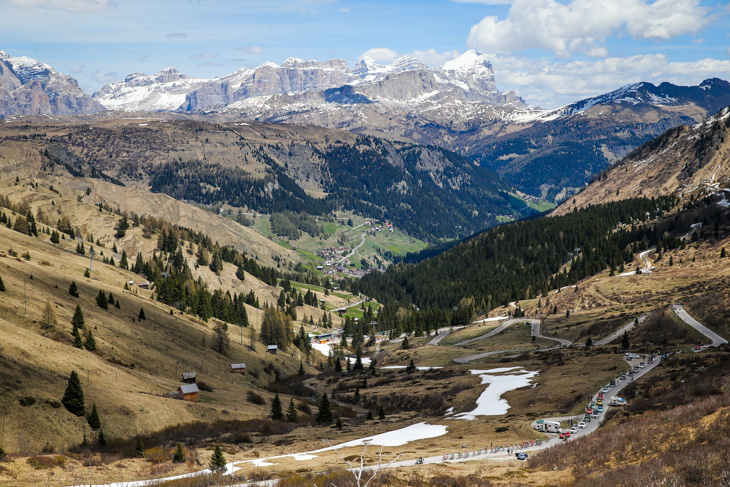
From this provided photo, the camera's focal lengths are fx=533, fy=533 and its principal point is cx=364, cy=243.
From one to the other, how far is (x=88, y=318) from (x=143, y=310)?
2385 centimetres

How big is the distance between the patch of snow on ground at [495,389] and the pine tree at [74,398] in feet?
183

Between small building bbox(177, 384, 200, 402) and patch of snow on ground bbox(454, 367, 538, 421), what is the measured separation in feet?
153

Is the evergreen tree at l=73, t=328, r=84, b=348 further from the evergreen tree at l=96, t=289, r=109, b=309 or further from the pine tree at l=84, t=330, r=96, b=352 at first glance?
the evergreen tree at l=96, t=289, r=109, b=309

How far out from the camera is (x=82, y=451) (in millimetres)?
62750

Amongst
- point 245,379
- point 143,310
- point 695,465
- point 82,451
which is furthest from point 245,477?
point 143,310

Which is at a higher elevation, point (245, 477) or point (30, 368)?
point (30, 368)

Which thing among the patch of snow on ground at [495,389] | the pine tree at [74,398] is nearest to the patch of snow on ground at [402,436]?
the patch of snow on ground at [495,389]

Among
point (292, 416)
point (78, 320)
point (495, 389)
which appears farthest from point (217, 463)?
point (495, 389)

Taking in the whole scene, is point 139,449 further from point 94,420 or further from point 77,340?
point 77,340

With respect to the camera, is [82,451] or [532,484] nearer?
[532,484]

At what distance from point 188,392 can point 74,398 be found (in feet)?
84.8

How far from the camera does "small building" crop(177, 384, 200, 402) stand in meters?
94.2

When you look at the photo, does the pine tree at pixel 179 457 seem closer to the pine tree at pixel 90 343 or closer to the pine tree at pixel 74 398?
the pine tree at pixel 74 398

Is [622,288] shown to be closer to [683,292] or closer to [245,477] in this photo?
[683,292]
